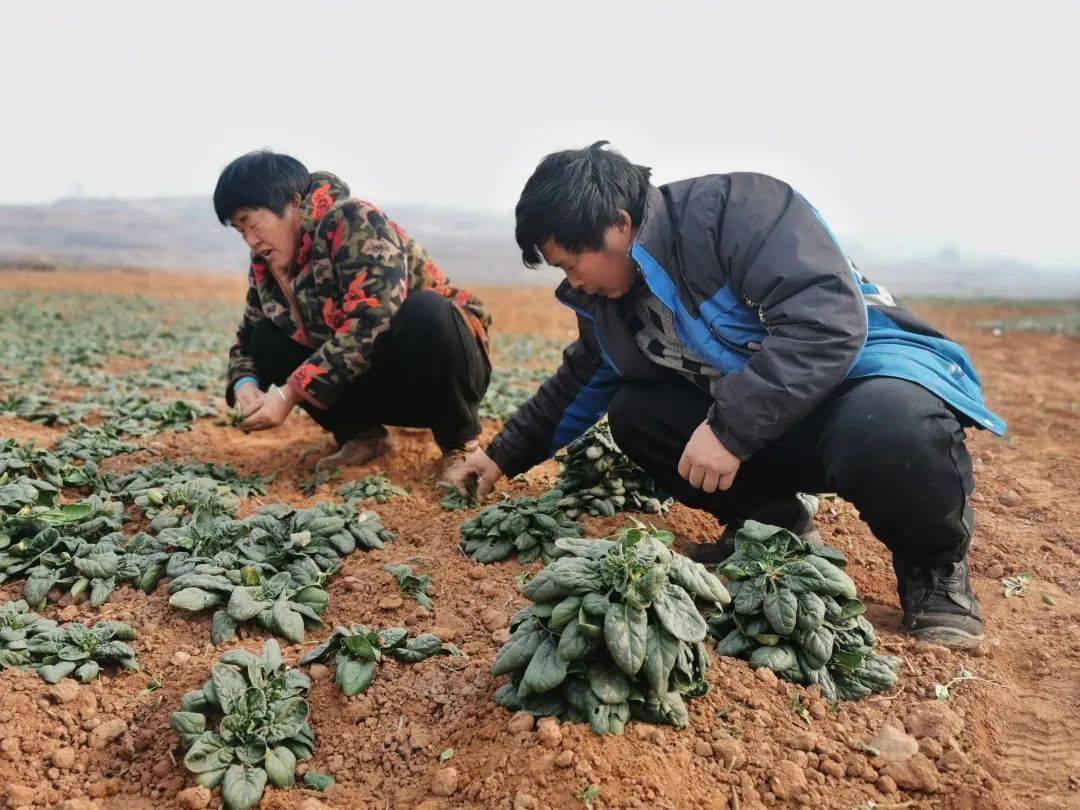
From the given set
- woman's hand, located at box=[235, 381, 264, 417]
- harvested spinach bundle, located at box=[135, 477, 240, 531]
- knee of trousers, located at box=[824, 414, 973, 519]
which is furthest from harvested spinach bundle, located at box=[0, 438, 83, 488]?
knee of trousers, located at box=[824, 414, 973, 519]

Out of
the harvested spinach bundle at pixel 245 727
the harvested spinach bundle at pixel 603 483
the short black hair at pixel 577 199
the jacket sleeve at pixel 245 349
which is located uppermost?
the short black hair at pixel 577 199

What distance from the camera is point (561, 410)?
3492mm

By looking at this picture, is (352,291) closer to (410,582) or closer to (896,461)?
(410,582)

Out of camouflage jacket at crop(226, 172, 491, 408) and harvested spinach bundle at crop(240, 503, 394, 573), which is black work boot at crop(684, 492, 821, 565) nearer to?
harvested spinach bundle at crop(240, 503, 394, 573)

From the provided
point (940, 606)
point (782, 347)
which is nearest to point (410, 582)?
point (782, 347)

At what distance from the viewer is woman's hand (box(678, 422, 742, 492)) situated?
2.57 meters

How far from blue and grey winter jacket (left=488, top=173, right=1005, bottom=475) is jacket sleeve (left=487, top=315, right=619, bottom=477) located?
0.63 m

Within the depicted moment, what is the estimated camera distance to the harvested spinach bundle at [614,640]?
6.54ft

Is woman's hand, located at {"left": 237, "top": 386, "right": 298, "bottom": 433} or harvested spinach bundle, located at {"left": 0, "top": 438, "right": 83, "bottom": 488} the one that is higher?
woman's hand, located at {"left": 237, "top": 386, "right": 298, "bottom": 433}

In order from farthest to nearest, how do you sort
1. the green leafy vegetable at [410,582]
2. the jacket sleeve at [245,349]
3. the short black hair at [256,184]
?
the jacket sleeve at [245,349] → the short black hair at [256,184] → the green leafy vegetable at [410,582]

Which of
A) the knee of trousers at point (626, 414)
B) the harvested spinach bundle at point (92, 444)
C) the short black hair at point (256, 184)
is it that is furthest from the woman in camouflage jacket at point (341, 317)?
the knee of trousers at point (626, 414)

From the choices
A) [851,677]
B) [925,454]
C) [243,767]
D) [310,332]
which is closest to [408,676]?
[243,767]

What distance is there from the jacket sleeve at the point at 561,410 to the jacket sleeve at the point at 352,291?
84 cm

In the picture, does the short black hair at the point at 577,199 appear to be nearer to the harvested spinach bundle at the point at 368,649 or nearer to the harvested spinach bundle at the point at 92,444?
the harvested spinach bundle at the point at 368,649
